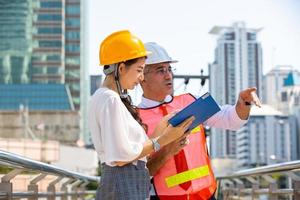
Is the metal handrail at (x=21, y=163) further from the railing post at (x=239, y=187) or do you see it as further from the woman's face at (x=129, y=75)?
the railing post at (x=239, y=187)

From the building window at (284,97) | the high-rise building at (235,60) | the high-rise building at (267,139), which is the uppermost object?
the high-rise building at (235,60)

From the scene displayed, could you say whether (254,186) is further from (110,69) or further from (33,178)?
(110,69)

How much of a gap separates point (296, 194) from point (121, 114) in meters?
1.86

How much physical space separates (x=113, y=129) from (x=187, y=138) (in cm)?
95

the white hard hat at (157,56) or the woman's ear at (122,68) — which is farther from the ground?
the white hard hat at (157,56)

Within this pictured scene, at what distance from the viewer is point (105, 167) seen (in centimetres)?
304

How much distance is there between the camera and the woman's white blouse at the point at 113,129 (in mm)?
2934

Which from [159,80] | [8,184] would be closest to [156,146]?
[159,80]

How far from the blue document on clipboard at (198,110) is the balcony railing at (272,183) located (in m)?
1.25

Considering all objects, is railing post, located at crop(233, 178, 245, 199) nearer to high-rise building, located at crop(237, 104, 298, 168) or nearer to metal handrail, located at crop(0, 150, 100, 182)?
metal handrail, located at crop(0, 150, 100, 182)

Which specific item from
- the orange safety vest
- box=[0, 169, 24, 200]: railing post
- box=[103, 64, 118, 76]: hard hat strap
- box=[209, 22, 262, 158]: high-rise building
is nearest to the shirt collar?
the orange safety vest

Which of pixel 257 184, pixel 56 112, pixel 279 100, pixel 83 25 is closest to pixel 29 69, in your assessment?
pixel 83 25

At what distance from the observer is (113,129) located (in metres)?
2.93

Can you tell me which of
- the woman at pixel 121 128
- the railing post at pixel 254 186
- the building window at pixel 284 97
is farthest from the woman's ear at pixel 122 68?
the building window at pixel 284 97
